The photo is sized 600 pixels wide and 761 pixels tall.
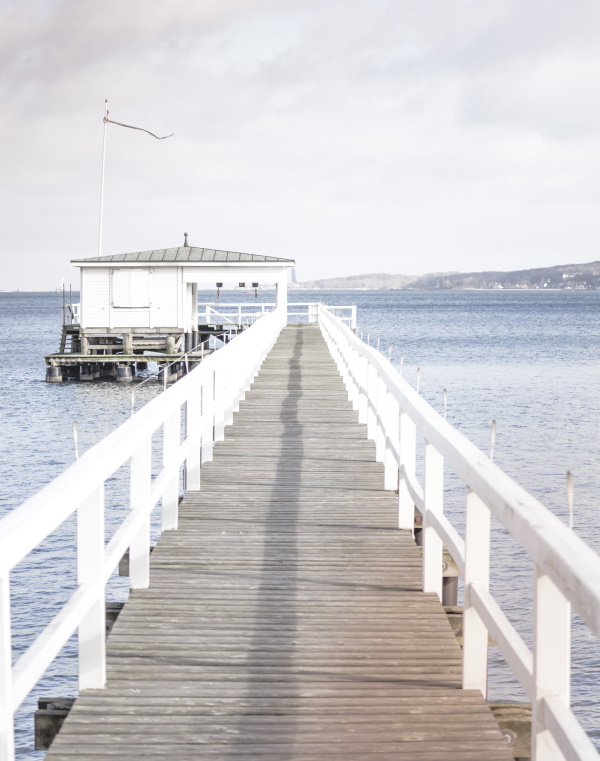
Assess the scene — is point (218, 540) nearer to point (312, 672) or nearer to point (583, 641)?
point (312, 672)

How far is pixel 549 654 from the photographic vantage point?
114 inches

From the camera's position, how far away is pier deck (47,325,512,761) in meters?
3.81

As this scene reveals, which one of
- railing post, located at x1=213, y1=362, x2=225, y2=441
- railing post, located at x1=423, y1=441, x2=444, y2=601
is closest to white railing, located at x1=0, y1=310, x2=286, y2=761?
railing post, located at x1=423, y1=441, x2=444, y2=601

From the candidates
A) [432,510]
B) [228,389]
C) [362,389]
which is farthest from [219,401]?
[432,510]

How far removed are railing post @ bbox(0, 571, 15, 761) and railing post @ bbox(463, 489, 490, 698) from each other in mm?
1937

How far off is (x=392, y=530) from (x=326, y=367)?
46.2ft

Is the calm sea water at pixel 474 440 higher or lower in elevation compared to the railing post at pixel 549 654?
lower

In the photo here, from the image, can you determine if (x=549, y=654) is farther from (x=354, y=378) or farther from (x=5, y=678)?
(x=354, y=378)

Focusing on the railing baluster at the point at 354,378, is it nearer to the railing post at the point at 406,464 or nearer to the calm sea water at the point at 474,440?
the calm sea water at the point at 474,440

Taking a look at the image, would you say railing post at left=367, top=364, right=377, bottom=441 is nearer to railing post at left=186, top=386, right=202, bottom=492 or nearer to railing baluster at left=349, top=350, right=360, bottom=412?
railing baluster at left=349, top=350, right=360, bottom=412

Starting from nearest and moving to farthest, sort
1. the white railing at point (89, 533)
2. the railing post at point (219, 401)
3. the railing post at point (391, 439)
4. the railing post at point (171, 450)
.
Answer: the white railing at point (89, 533) → the railing post at point (171, 450) → the railing post at point (391, 439) → the railing post at point (219, 401)

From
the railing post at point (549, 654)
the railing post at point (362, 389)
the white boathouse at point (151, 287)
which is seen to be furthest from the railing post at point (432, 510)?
the white boathouse at point (151, 287)

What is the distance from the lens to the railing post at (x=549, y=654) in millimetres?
2854

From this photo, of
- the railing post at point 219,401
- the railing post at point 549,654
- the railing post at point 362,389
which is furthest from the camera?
the railing post at point 362,389
